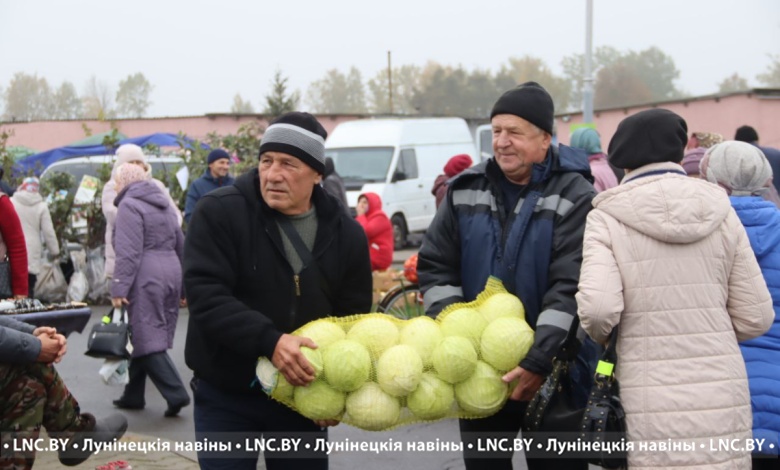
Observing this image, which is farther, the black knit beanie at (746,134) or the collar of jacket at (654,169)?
the black knit beanie at (746,134)

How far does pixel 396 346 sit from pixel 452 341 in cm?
21

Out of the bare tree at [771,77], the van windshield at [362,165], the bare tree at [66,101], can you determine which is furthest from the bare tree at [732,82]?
the van windshield at [362,165]

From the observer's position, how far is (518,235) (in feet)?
13.3

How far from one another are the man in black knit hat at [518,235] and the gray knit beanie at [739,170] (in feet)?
2.21

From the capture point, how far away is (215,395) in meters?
3.90

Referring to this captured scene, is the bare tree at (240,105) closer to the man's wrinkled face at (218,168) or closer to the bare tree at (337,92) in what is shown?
the bare tree at (337,92)

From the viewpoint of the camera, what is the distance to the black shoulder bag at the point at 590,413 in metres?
3.49

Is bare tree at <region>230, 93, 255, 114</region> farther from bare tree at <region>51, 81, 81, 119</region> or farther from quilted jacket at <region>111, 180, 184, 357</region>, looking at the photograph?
quilted jacket at <region>111, 180, 184, 357</region>

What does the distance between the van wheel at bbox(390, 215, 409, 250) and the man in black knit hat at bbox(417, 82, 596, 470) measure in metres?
17.1

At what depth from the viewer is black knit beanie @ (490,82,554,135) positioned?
413 cm

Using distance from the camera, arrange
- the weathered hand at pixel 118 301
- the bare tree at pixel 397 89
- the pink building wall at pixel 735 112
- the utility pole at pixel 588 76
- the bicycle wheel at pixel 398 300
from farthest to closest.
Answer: the bare tree at pixel 397 89 < the pink building wall at pixel 735 112 < the utility pole at pixel 588 76 < the bicycle wheel at pixel 398 300 < the weathered hand at pixel 118 301

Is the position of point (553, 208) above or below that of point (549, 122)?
below

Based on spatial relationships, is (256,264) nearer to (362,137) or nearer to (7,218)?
(7,218)

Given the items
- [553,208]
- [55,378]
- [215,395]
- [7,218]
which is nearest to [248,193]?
[215,395]
